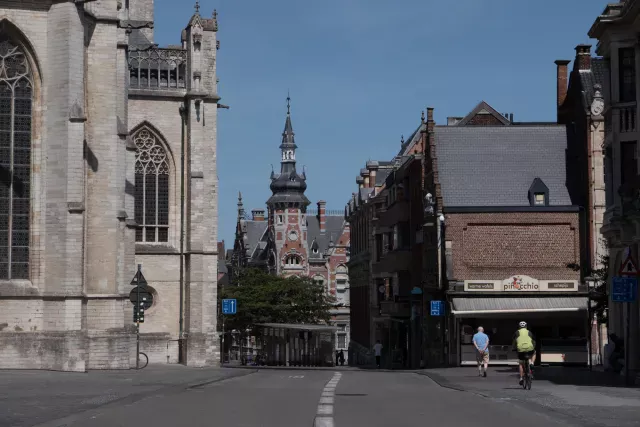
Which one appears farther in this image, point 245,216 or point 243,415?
point 245,216

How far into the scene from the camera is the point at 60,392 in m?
22.1

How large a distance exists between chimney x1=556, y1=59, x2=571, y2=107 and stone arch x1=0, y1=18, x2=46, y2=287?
1158 inches

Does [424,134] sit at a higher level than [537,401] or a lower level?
higher

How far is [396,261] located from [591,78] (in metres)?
16.7

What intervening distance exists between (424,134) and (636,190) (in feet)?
94.6

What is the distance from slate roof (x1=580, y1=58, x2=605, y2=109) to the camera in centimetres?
5025

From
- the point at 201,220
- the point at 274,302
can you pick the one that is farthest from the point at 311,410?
the point at 274,302

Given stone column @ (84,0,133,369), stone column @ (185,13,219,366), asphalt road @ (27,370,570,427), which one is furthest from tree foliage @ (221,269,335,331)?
asphalt road @ (27,370,570,427)

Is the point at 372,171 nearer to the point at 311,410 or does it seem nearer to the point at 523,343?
the point at 523,343

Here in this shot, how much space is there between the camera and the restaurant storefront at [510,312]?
47000 mm

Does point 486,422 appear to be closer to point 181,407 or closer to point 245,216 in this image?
point 181,407

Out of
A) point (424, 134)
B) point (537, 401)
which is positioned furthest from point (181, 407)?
point (424, 134)

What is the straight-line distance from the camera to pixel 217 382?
28219 mm

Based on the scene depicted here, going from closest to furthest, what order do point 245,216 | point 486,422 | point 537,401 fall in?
point 486,422, point 537,401, point 245,216
